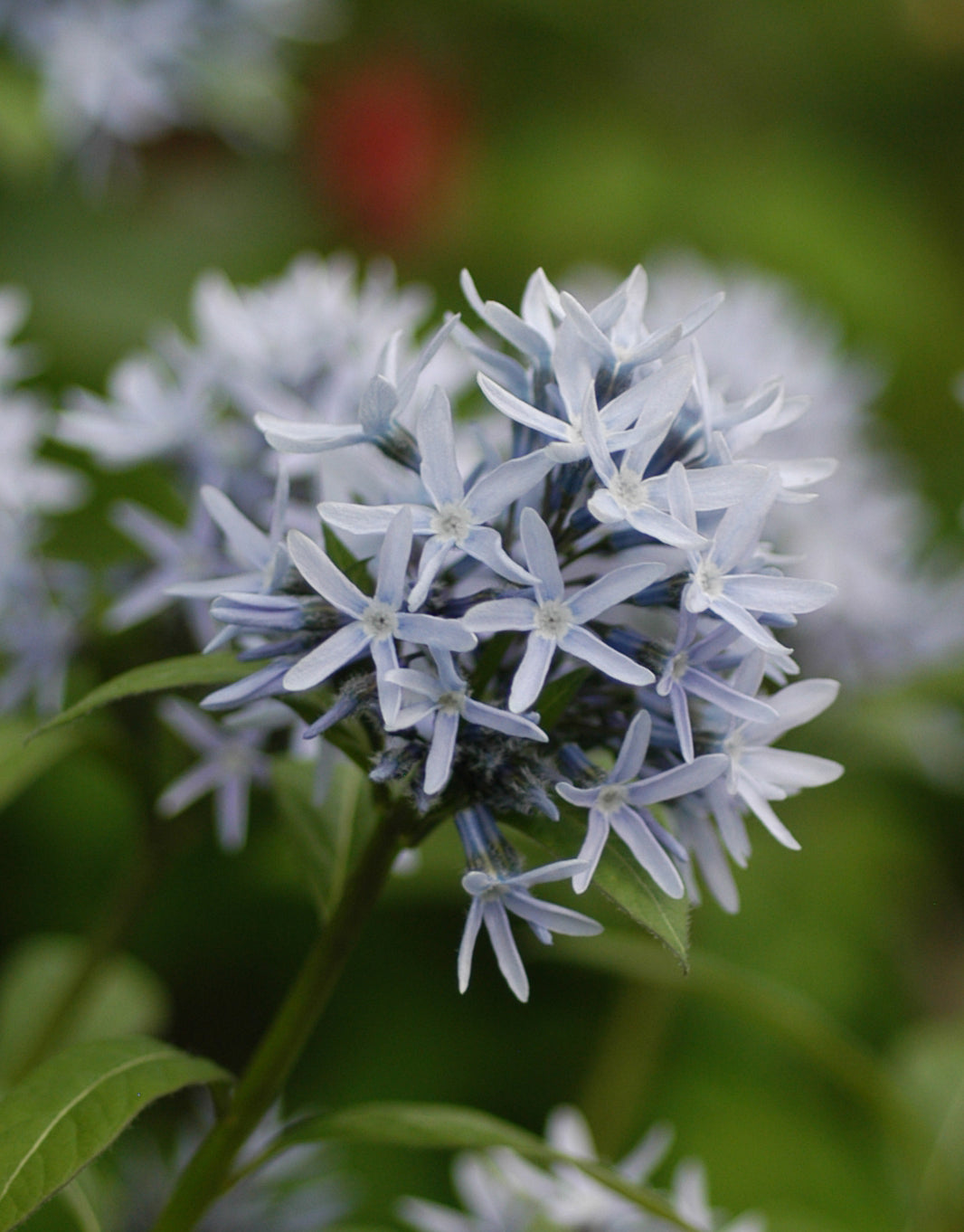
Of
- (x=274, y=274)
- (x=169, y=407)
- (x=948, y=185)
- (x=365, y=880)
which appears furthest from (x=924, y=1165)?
(x=948, y=185)

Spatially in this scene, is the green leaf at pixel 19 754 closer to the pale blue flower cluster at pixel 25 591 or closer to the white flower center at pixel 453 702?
the pale blue flower cluster at pixel 25 591

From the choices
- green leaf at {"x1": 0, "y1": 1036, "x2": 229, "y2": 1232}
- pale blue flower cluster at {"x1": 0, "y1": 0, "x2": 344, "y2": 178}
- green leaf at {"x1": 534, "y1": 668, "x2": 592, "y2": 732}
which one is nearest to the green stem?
green leaf at {"x1": 0, "y1": 1036, "x2": 229, "y2": 1232}

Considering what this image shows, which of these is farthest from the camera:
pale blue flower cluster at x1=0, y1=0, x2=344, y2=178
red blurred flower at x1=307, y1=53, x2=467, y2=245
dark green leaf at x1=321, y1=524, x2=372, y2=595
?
red blurred flower at x1=307, y1=53, x2=467, y2=245

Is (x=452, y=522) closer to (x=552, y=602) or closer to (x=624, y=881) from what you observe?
(x=552, y=602)

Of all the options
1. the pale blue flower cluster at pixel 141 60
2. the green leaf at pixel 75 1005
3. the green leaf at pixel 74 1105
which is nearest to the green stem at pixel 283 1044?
the green leaf at pixel 74 1105

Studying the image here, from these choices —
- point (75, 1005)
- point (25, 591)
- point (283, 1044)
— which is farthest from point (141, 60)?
point (283, 1044)

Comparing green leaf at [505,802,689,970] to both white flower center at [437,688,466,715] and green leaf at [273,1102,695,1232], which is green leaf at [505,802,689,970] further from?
green leaf at [273,1102,695,1232]
